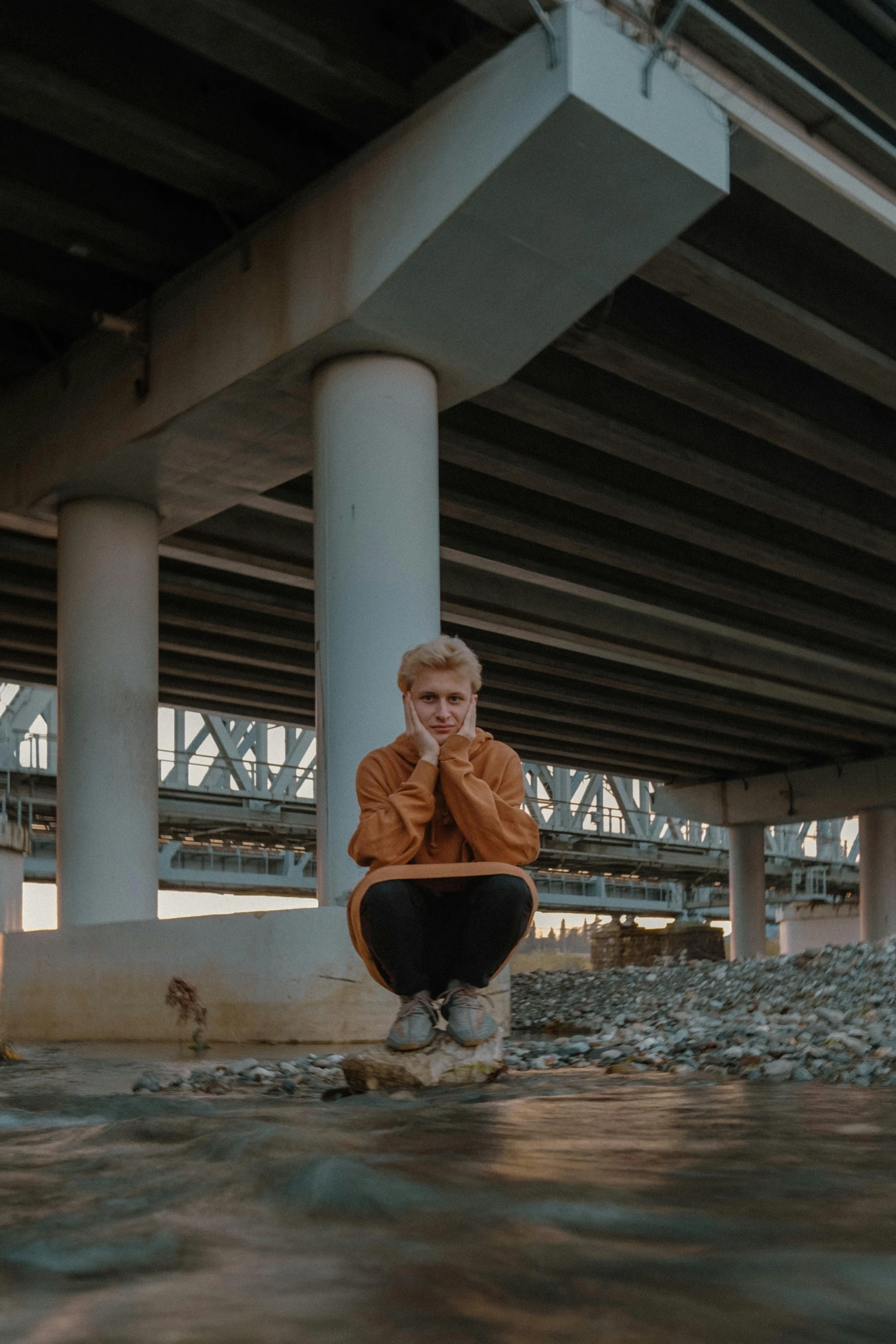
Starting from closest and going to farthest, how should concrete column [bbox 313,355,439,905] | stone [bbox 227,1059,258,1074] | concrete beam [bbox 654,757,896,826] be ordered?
stone [bbox 227,1059,258,1074], concrete column [bbox 313,355,439,905], concrete beam [bbox 654,757,896,826]

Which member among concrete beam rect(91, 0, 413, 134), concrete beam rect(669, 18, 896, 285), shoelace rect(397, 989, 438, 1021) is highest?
concrete beam rect(91, 0, 413, 134)

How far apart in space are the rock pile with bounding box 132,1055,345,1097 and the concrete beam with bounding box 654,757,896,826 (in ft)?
83.1

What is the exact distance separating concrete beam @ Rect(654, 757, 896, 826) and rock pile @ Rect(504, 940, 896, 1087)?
18.0 m

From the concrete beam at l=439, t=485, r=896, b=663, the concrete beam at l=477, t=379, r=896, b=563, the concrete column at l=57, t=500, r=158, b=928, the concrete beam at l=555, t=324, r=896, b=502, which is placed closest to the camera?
the concrete beam at l=555, t=324, r=896, b=502

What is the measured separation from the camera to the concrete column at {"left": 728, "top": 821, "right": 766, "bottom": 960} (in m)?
32.5

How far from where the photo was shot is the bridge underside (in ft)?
35.2

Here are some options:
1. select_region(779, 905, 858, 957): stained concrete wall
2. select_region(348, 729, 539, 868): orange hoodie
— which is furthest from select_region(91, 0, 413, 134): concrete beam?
select_region(779, 905, 858, 957): stained concrete wall

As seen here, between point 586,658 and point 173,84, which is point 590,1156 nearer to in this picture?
point 173,84

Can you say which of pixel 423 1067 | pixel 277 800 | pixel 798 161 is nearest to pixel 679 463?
pixel 798 161

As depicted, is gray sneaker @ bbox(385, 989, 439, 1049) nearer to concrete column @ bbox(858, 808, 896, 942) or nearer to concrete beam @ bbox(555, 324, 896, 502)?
concrete beam @ bbox(555, 324, 896, 502)

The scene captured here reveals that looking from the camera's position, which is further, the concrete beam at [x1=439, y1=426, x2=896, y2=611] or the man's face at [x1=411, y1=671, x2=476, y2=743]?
the concrete beam at [x1=439, y1=426, x2=896, y2=611]

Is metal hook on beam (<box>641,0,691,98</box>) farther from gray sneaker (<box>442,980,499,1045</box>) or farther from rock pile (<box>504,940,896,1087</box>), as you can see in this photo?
gray sneaker (<box>442,980,499,1045</box>)

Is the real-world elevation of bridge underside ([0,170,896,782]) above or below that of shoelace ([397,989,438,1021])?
above

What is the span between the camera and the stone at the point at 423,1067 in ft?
14.4
